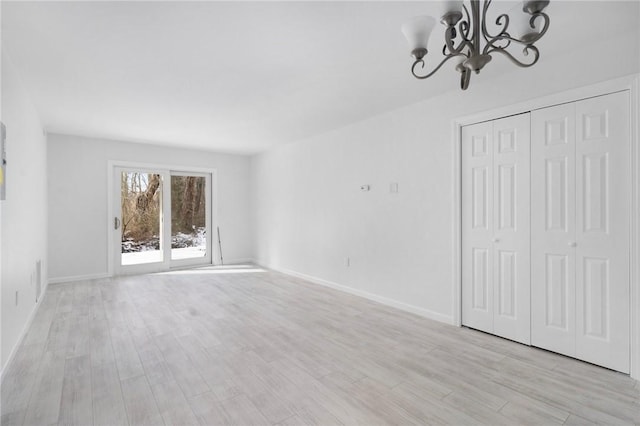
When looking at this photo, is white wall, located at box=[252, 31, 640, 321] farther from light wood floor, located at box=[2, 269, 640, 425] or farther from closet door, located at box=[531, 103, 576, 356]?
light wood floor, located at box=[2, 269, 640, 425]

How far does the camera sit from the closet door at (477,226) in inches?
125

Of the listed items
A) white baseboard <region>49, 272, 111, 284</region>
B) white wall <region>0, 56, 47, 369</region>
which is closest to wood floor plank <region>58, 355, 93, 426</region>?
white wall <region>0, 56, 47, 369</region>

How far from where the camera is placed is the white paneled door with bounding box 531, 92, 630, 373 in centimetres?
241

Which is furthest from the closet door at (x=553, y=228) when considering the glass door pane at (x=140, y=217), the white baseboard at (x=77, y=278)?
the white baseboard at (x=77, y=278)

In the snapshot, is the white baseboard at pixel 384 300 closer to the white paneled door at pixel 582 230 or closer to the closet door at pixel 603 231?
the white paneled door at pixel 582 230

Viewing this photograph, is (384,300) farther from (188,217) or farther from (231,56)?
(188,217)

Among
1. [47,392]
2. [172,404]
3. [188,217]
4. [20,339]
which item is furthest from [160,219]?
[172,404]

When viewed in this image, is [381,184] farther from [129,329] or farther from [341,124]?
[129,329]

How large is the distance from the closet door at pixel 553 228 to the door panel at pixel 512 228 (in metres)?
0.06

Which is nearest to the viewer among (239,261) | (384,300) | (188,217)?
(384,300)

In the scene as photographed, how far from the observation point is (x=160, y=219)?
6359 mm

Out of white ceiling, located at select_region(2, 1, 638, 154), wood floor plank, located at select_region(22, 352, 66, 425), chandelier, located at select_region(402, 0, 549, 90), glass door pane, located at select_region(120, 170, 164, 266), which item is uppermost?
white ceiling, located at select_region(2, 1, 638, 154)

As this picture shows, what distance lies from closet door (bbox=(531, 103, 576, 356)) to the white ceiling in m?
0.64

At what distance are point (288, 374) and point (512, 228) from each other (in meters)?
2.40
